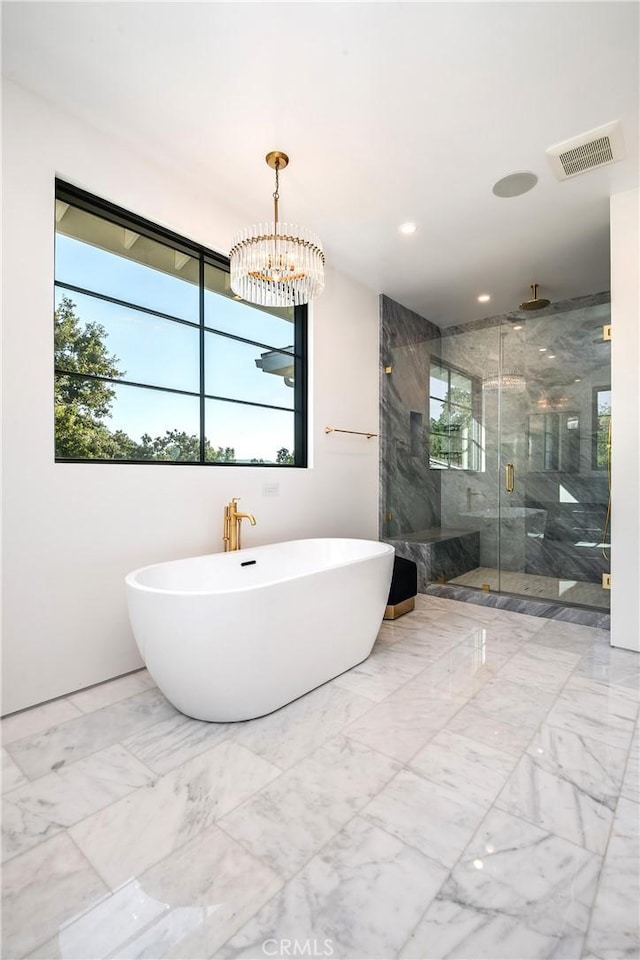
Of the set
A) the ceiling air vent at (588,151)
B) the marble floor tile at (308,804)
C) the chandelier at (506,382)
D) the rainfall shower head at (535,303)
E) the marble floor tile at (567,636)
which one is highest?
the ceiling air vent at (588,151)

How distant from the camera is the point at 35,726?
1869mm

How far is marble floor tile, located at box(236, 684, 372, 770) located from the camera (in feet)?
5.53

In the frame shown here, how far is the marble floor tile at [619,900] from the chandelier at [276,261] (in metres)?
2.52

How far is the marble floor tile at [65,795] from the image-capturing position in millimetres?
1311

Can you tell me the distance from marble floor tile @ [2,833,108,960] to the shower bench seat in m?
3.22

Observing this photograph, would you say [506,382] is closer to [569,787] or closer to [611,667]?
[611,667]

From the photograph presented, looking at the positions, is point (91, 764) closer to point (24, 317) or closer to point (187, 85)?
point (24, 317)

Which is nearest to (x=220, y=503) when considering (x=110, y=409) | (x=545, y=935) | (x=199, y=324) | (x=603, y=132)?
(x=110, y=409)

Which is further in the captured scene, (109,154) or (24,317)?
(109,154)

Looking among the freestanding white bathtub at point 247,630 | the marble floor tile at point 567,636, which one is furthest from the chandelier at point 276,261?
the marble floor tile at point 567,636

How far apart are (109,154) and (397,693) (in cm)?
309

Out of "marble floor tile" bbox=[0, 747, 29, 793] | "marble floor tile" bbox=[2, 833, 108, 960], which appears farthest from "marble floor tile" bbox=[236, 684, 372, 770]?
"marble floor tile" bbox=[0, 747, 29, 793]

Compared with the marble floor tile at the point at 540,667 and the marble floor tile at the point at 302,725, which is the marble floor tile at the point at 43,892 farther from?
the marble floor tile at the point at 540,667

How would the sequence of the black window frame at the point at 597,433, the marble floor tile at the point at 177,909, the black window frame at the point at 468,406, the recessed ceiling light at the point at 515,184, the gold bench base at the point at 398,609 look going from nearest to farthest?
the marble floor tile at the point at 177,909, the recessed ceiling light at the point at 515,184, the gold bench base at the point at 398,609, the black window frame at the point at 597,433, the black window frame at the point at 468,406
